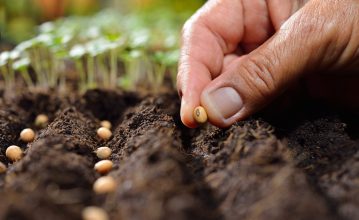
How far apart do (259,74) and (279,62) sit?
8cm

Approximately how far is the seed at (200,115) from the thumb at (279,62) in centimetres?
3

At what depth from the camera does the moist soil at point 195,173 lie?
0.93 metres

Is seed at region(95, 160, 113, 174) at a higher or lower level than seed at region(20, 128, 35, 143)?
lower

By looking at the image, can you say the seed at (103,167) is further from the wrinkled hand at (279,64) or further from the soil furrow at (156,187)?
the wrinkled hand at (279,64)

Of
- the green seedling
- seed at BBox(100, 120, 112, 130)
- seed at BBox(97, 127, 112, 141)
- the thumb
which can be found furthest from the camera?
the green seedling

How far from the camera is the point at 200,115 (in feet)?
4.99

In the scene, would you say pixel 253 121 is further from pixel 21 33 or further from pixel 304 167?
pixel 21 33

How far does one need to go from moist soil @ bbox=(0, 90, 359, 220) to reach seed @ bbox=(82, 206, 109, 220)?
0.02 metres

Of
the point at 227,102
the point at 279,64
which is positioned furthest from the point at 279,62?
the point at 227,102

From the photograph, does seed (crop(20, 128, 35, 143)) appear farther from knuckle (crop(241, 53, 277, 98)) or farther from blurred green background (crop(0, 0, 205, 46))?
blurred green background (crop(0, 0, 205, 46))

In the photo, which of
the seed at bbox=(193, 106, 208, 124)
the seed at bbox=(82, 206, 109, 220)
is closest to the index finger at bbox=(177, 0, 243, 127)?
the seed at bbox=(193, 106, 208, 124)

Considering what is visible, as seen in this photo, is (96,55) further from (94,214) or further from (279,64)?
(94,214)

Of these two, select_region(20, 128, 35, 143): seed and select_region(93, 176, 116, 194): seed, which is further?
select_region(20, 128, 35, 143): seed

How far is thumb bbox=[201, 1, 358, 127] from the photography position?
1414mm
